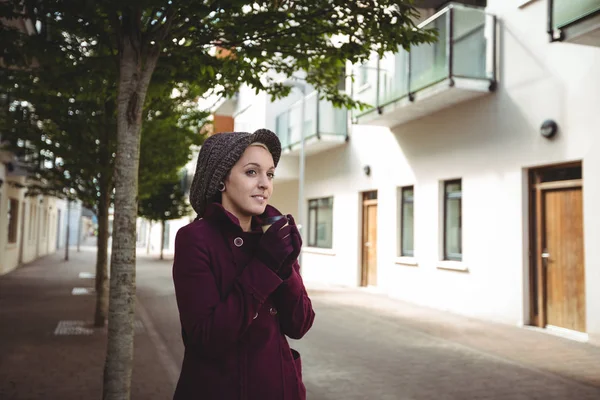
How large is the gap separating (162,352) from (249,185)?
646 centimetres

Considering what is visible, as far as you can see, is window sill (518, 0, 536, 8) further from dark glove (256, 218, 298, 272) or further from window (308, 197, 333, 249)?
dark glove (256, 218, 298, 272)

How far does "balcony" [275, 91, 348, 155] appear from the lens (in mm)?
17734

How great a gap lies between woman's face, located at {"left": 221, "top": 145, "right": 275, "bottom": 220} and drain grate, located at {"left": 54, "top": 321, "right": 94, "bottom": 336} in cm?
798

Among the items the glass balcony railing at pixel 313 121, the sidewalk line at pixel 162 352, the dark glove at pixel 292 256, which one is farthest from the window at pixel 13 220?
the dark glove at pixel 292 256

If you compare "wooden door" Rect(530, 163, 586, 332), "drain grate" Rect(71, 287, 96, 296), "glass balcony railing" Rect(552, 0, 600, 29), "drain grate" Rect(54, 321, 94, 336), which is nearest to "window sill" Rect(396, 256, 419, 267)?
"wooden door" Rect(530, 163, 586, 332)

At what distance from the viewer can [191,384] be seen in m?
1.78

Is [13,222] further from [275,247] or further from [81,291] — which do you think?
[275,247]

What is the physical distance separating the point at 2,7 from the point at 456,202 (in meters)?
9.80

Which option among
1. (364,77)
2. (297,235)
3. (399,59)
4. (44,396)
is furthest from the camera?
(364,77)

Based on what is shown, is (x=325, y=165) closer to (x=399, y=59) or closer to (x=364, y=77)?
(x=364, y=77)

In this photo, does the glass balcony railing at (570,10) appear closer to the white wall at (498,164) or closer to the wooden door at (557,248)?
the white wall at (498,164)

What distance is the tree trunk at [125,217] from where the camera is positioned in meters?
4.19

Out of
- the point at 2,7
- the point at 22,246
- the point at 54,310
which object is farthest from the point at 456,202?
the point at 22,246

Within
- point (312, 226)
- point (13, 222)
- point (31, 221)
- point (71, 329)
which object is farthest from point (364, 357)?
point (31, 221)
